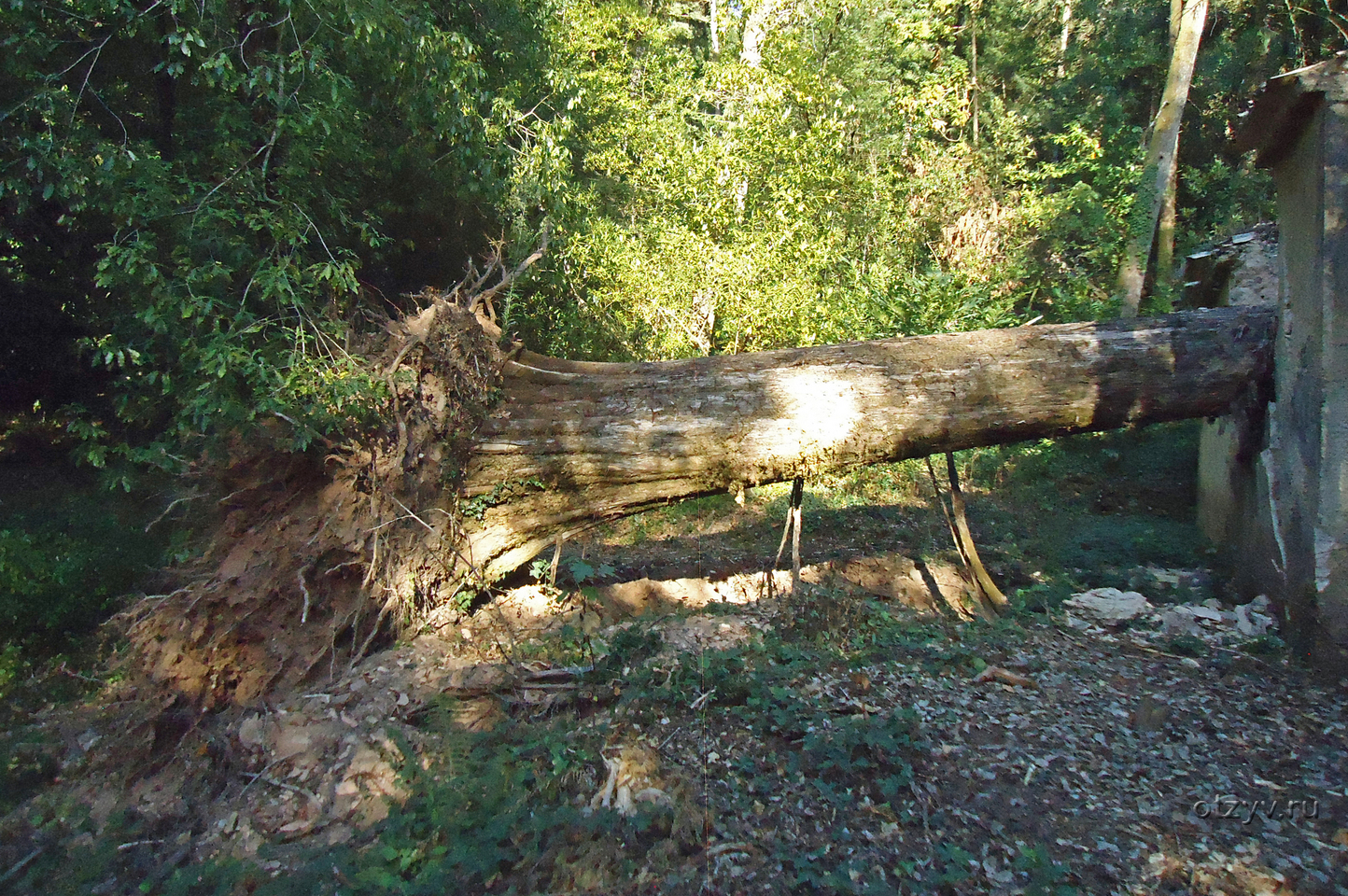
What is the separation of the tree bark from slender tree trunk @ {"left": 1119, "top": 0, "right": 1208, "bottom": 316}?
5.81 metres

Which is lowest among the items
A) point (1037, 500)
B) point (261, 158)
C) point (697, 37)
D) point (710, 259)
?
point (1037, 500)

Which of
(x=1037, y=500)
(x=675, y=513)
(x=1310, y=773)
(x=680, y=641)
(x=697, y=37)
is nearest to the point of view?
(x=1310, y=773)

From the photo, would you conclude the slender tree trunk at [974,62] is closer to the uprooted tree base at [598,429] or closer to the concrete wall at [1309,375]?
the uprooted tree base at [598,429]

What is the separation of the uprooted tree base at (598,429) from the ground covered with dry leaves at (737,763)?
1.84 feet

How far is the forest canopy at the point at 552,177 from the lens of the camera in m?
5.78

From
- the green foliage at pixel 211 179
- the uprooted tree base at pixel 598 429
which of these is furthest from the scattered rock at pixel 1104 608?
the green foliage at pixel 211 179

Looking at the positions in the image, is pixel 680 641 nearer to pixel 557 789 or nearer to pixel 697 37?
pixel 557 789

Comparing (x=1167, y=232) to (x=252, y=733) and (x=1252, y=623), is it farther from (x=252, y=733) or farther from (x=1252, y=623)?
(x=252, y=733)

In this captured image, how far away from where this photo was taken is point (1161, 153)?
1123cm

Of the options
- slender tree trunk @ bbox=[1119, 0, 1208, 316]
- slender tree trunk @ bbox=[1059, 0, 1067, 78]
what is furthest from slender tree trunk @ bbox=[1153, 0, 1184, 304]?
slender tree trunk @ bbox=[1059, 0, 1067, 78]

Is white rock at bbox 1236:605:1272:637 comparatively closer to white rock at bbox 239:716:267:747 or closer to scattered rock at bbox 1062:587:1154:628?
scattered rock at bbox 1062:587:1154:628

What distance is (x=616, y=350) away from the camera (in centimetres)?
1080

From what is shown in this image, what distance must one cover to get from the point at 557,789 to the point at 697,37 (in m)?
19.1

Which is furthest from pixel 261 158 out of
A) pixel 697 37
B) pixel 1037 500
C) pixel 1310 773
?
pixel 697 37
